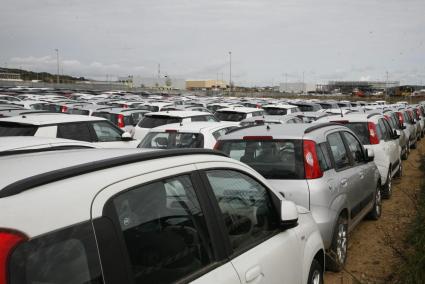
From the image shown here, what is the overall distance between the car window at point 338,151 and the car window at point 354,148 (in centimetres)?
24

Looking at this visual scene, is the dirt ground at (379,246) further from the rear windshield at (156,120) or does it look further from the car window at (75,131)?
the car window at (75,131)

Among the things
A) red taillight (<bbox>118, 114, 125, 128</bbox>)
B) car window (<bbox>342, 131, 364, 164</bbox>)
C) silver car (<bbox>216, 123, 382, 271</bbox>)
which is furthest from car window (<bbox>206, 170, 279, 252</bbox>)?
red taillight (<bbox>118, 114, 125, 128</bbox>)

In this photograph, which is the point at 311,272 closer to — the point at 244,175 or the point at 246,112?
the point at 244,175

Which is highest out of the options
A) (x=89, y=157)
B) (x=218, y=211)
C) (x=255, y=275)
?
(x=89, y=157)

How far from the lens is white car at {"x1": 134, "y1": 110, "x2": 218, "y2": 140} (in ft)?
38.6

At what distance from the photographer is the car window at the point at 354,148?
686 centimetres

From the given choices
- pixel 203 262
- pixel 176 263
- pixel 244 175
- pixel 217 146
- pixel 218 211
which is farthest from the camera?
pixel 217 146

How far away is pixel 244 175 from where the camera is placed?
10.9 feet

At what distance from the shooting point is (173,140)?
882 cm

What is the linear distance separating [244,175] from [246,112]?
39.6 feet

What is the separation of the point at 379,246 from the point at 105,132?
6.12m

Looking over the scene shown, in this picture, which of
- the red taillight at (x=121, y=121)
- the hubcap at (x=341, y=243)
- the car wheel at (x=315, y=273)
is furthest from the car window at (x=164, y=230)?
the red taillight at (x=121, y=121)

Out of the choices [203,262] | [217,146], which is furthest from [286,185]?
[203,262]

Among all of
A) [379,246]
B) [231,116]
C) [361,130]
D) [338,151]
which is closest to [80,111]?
[231,116]
